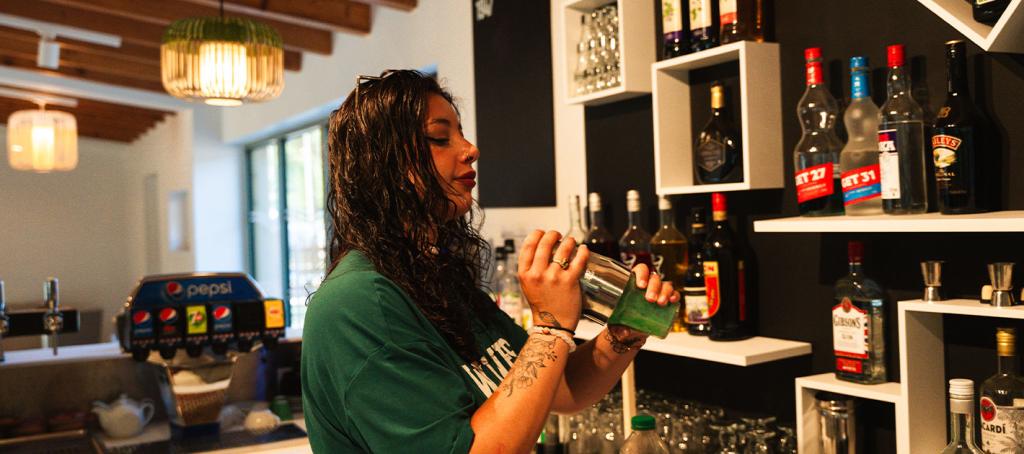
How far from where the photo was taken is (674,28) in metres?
2.30

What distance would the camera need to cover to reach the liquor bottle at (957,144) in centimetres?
168

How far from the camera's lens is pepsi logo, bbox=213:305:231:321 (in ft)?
9.91

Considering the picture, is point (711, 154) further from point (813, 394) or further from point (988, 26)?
point (988, 26)

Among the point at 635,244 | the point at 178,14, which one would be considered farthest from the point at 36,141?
the point at 635,244

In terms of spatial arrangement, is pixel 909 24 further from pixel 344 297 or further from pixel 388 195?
pixel 344 297

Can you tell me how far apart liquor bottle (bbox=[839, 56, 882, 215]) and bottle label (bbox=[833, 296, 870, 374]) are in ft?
0.70

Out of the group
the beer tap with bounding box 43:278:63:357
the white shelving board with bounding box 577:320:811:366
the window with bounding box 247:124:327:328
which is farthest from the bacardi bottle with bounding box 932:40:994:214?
the window with bounding box 247:124:327:328

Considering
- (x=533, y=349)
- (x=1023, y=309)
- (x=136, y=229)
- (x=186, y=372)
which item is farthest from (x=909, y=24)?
(x=136, y=229)

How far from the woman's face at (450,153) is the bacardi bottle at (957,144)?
0.91 m

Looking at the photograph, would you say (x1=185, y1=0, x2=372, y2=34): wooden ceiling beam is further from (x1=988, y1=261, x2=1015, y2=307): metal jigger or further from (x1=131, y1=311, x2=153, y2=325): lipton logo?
(x1=988, y1=261, x2=1015, y2=307): metal jigger

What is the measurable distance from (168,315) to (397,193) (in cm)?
192

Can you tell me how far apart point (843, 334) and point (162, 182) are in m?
8.97

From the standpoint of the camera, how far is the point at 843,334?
1.95m

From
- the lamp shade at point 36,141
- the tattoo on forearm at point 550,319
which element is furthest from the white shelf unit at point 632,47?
the lamp shade at point 36,141
